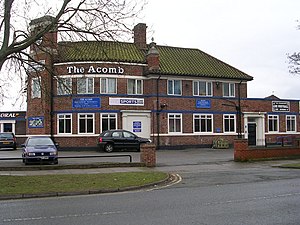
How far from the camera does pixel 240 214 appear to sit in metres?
8.73

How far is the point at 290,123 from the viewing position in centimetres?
4100

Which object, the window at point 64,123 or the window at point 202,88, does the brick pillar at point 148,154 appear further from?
the window at point 202,88

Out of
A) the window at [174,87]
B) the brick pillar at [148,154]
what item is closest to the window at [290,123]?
the window at [174,87]

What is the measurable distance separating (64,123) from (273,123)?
20764 millimetres

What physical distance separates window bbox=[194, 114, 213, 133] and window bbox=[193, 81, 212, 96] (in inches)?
82.6

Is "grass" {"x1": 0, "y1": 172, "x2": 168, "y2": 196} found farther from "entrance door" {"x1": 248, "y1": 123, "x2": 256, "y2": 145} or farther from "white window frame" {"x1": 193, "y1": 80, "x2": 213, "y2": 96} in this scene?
"entrance door" {"x1": 248, "y1": 123, "x2": 256, "y2": 145}

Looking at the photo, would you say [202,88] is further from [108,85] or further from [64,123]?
[64,123]

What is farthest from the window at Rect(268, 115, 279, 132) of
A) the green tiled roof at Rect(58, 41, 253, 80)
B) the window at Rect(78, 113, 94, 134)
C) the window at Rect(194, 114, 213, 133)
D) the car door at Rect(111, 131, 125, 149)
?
the window at Rect(78, 113, 94, 134)

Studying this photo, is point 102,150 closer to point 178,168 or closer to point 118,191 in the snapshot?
point 178,168

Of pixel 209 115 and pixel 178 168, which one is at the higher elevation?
pixel 209 115

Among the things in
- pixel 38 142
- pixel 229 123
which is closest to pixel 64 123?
pixel 38 142

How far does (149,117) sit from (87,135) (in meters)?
5.73

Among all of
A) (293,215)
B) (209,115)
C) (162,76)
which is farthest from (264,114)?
(293,215)

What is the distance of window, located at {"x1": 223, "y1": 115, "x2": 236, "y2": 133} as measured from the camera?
37906 millimetres
